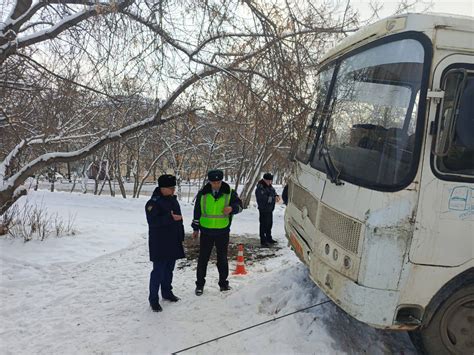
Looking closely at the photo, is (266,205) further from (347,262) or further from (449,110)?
(449,110)

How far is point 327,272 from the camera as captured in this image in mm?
3381

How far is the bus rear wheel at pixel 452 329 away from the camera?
312 centimetres

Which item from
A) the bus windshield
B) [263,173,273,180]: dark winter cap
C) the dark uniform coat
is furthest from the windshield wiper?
[263,173,273,180]: dark winter cap

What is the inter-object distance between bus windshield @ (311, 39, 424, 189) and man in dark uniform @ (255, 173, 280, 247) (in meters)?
4.56

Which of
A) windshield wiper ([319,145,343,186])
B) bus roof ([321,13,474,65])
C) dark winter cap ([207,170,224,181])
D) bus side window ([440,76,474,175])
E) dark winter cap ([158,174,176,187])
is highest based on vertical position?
bus roof ([321,13,474,65])

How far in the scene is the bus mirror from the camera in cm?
284

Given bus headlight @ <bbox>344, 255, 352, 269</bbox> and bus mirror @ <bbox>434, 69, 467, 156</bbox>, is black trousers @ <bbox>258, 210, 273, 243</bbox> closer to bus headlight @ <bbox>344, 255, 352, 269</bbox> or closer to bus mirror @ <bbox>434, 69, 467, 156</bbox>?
bus headlight @ <bbox>344, 255, 352, 269</bbox>

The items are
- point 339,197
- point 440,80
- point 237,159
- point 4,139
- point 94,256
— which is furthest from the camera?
point 237,159

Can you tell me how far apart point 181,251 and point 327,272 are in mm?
2057

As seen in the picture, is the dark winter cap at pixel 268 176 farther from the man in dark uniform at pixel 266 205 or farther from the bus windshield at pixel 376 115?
the bus windshield at pixel 376 115

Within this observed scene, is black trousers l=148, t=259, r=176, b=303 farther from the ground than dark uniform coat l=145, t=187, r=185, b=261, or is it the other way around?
dark uniform coat l=145, t=187, r=185, b=261

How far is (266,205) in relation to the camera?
8664 millimetres

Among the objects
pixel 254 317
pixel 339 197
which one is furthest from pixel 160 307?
pixel 339 197

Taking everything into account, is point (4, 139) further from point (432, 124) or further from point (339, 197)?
point (432, 124)
